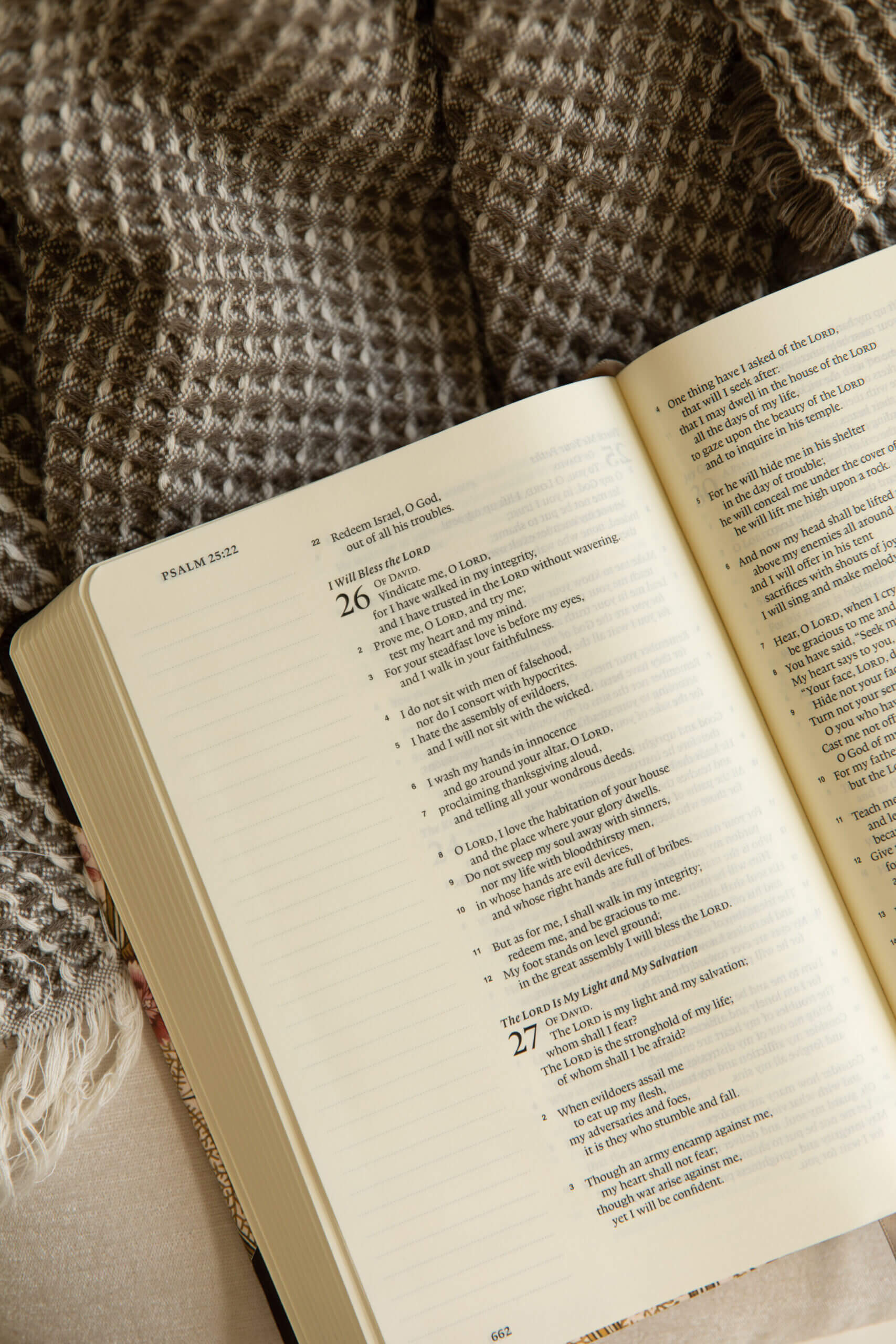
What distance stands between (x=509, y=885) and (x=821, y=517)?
0.23m

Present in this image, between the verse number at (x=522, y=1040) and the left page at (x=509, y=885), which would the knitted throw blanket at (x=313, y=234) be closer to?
the left page at (x=509, y=885)

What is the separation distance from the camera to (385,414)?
472 mm

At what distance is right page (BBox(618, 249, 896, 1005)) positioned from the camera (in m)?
A: 0.41

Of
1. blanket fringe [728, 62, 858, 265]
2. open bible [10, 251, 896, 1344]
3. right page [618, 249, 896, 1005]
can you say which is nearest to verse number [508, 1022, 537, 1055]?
open bible [10, 251, 896, 1344]

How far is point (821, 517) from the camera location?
41 cm

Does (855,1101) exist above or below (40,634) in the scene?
→ below

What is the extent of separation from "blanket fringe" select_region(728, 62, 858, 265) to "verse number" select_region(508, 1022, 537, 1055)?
1.37 feet

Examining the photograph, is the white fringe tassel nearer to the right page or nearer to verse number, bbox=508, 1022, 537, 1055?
verse number, bbox=508, 1022, 537, 1055

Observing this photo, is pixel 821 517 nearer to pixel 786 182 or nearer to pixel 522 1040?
pixel 786 182

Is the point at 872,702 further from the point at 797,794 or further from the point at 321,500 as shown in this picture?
the point at 321,500

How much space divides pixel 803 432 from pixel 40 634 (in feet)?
1.27

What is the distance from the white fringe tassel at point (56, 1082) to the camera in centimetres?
45

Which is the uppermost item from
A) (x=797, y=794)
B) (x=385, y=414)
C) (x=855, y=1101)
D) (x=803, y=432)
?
(x=385, y=414)

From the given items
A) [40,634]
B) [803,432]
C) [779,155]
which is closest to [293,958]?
[40,634]
